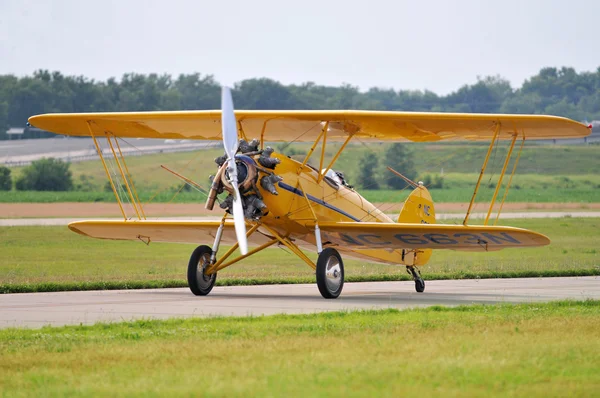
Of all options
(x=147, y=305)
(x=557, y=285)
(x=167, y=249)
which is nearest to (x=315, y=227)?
(x=147, y=305)

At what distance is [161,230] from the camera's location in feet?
61.4

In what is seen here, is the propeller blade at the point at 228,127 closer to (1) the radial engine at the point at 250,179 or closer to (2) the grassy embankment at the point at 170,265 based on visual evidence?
(1) the radial engine at the point at 250,179

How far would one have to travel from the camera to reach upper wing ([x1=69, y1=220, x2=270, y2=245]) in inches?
715

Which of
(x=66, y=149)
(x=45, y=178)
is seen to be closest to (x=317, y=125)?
(x=45, y=178)

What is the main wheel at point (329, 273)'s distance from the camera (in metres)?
16.0

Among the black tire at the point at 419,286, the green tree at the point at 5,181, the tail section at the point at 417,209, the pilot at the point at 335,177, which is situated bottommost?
the green tree at the point at 5,181

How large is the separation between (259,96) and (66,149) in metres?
33.6

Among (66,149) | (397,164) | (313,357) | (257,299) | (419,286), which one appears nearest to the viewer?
(313,357)

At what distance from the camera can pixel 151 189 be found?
264 feet

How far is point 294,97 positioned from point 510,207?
74504mm

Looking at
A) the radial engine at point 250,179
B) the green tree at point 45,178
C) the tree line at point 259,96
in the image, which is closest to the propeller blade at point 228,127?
the radial engine at point 250,179

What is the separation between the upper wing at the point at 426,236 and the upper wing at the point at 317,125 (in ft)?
5.82

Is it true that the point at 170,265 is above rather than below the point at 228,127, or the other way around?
below

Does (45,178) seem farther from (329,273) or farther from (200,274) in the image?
(329,273)
